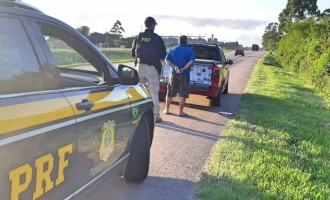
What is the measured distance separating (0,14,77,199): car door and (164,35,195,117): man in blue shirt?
21.2 feet

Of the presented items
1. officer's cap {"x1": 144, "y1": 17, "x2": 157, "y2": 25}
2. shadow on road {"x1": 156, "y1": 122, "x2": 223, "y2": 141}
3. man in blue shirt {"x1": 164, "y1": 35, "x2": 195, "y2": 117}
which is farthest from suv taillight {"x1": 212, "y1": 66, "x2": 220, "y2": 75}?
officer's cap {"x1": 144, "y1": 17, "x2": 157, "y2": 25}

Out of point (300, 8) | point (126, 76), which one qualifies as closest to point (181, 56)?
point (126, 76)

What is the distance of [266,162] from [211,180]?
1.20 metres

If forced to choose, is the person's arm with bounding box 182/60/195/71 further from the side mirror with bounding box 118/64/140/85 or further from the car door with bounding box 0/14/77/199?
the car door with bounding box 0/14/77/199

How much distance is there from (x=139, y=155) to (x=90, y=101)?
1.53 meters

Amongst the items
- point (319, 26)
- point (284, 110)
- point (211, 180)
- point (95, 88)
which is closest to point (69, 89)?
point (95, 88)

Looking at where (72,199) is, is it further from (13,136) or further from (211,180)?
(211,180)

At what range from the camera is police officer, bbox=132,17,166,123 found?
8.02 m

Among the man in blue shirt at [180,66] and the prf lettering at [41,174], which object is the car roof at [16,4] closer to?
the prf lettering at [41,174]

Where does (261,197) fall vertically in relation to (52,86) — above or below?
below

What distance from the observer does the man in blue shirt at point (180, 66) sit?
30.3 ft

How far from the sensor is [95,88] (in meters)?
3.56

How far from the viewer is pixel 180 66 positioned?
9305mm

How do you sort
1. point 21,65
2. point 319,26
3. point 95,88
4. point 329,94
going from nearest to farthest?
point 21,65
point 95,88
point 329,94
point 319,26
